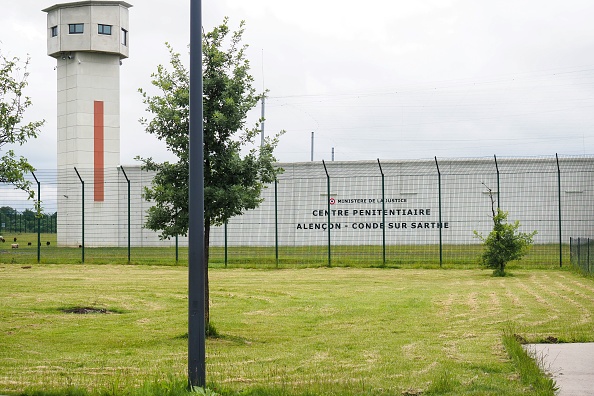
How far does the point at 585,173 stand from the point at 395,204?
7062 millimetres

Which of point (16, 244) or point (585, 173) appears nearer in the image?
point (585, 173)

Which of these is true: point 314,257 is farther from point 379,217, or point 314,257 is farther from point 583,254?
point 583,254

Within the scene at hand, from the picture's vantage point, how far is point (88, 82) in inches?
1671

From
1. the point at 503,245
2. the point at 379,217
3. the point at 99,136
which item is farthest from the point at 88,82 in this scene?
the point at 503,245

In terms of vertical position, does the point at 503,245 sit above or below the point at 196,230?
below

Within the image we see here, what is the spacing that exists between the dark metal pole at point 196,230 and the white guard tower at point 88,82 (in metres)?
34.1

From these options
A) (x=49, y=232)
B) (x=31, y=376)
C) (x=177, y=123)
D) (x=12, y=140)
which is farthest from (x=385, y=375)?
(x=49, y=232)

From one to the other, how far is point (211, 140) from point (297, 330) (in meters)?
3.20

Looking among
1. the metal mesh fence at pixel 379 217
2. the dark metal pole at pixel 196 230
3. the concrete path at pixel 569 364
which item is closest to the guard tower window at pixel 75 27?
the metal mesh fence at pixel 379 217

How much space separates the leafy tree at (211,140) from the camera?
11883 mm

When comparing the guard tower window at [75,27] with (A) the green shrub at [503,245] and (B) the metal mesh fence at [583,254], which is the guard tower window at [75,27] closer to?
(A) the green shrub at [503,245]

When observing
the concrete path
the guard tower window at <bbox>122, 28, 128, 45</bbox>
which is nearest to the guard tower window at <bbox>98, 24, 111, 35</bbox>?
the guard tower window at <bbox>122, 28, 128, 45</bbox>

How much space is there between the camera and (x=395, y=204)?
30.0 metres

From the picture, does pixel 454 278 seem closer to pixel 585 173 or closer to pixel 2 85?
pixel 585 173
